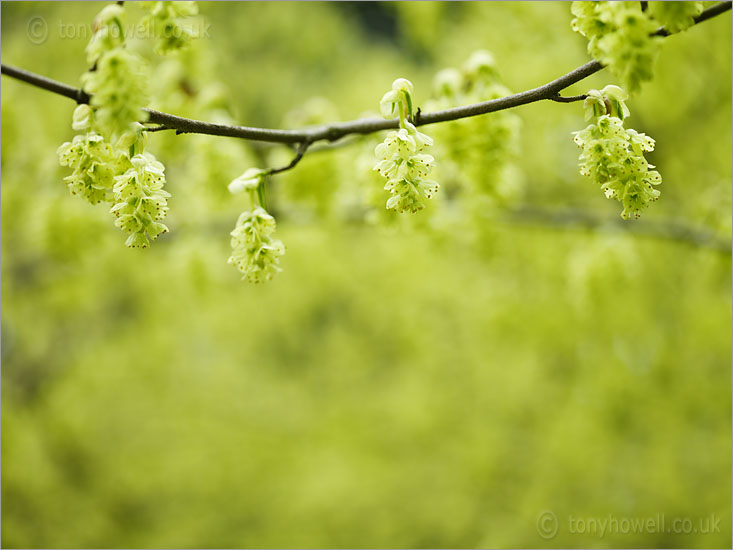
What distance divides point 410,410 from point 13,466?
12.6 ft

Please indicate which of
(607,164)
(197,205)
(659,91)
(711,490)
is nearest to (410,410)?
(711,490)

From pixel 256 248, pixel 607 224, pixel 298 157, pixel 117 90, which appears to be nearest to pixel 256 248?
pixel 256 248

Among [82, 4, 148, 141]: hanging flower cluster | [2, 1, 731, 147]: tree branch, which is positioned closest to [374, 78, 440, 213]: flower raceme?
[2, 1, 731, 147]: tree branch

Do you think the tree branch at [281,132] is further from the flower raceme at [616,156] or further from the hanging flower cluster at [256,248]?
the hanging flower cluster at [256,248]

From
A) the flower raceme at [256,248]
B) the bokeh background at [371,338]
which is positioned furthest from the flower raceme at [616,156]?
the bokeh background at [371,338]

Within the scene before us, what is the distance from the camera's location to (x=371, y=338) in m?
7.00

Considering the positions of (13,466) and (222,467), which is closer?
(13,466)

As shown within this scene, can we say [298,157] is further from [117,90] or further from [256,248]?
[117,90]

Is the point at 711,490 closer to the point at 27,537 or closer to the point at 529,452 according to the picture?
the point at 529,452

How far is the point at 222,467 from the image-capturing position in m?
5.85

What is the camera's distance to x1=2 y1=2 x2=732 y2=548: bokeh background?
345cm

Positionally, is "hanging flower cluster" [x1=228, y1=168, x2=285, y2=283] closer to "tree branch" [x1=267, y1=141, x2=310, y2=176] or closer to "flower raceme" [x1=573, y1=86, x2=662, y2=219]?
"tree branch" [x1=267, y1=141, x2=310, y2=176]

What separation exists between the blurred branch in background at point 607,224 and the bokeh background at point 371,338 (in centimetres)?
3

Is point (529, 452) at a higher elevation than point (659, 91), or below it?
below
